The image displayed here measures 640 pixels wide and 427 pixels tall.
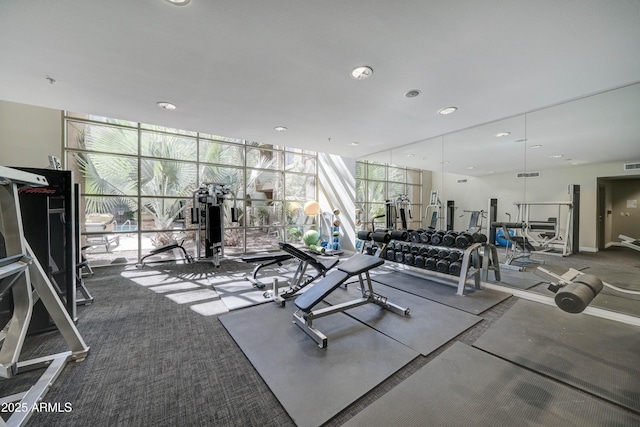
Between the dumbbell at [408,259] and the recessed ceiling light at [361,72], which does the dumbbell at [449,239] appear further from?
the recessed ceiling light at [361,72]

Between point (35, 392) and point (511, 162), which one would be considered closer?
point (35, 392)

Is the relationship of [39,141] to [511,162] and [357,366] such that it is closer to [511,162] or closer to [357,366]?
[357,366]

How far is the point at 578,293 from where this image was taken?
59.4 inches

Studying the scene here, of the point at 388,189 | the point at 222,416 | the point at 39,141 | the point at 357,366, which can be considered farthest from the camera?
the point at 388,189

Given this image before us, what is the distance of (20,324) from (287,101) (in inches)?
126

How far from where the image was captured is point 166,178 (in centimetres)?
578

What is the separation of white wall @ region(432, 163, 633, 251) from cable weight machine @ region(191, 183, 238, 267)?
511 cm

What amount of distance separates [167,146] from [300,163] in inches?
146

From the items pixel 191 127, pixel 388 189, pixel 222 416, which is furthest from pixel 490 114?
pixel 191 127

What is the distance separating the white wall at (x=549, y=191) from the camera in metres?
3.85

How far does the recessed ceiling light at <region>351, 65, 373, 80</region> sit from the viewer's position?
2434 millimetres

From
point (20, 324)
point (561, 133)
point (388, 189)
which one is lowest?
point (20, 324)

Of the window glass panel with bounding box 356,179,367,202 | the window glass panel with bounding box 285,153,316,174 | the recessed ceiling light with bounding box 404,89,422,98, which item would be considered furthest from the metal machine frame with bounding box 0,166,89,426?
the window glass panel with bounding box 285,153,316,174

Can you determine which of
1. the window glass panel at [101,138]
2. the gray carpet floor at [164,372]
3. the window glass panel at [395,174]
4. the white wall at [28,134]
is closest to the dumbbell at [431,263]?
the gray carpet floor at [164,372]
